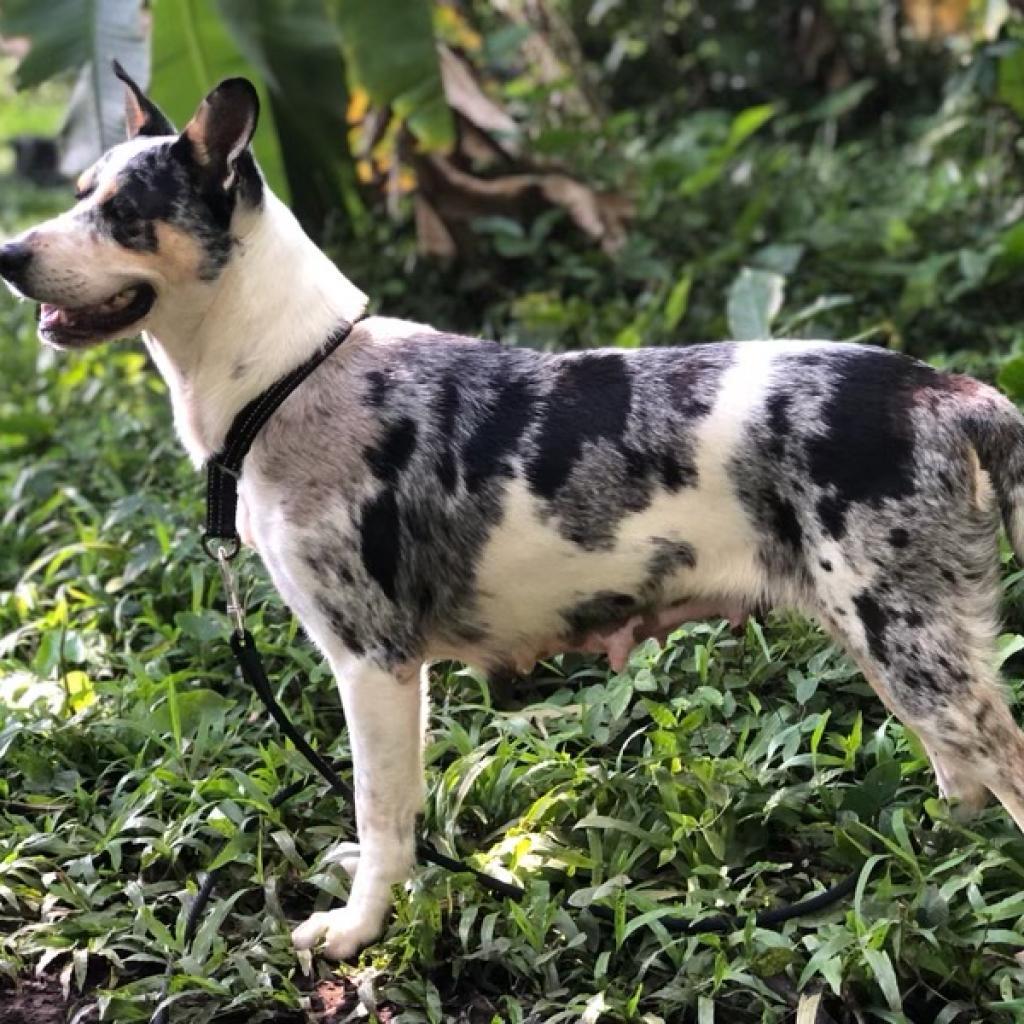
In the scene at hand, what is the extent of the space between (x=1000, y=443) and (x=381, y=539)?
4.50 ft

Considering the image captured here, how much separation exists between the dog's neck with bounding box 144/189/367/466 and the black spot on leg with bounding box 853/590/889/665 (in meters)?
1.36

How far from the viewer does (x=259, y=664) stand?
143 inches

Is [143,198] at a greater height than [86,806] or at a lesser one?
greater

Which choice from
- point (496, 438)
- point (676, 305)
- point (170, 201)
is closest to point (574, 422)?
point (496, 438)

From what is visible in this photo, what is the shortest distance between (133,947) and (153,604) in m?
1.58

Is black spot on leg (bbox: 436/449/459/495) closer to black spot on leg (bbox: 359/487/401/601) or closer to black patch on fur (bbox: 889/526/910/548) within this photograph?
black spot on leg (bbox: 359/487/401/601)

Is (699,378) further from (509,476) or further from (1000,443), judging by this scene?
(1000,443)

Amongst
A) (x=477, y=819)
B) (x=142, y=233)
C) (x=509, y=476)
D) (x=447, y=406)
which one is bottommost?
(x=477, y=819)

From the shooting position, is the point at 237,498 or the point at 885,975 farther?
the point at 237,498

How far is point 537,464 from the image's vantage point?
322 centimetres

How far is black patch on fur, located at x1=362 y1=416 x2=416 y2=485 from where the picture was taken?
3.27 m

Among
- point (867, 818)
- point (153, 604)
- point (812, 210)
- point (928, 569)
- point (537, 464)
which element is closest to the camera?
point (928, 569)

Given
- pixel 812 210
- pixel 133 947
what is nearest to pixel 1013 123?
pixel 812 210

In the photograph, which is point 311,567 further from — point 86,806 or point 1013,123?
point 1013,123
